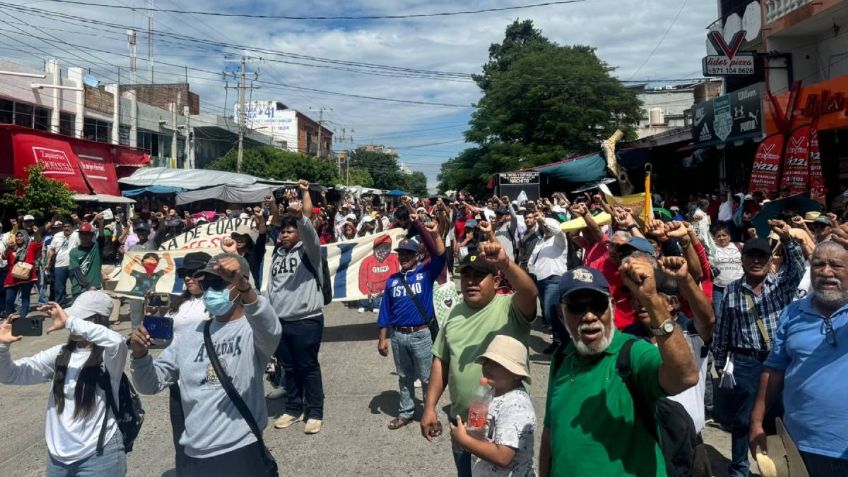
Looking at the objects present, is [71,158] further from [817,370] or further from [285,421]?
[817,370]

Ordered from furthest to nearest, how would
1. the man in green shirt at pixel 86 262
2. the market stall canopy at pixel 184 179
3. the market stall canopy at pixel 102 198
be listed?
the market stall canopy at pixel 184 179 < the market stall canopy at pixel 102 198 < the man in green shirt at pixel 86 262

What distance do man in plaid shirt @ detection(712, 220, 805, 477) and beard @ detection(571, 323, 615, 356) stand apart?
2.23 m

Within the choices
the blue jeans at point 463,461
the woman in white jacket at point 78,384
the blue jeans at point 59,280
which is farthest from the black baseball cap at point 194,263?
the blue jeans at point 59,280

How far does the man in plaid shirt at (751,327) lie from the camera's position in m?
4.05

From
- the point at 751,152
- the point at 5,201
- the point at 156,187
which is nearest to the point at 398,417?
the point at 751,152

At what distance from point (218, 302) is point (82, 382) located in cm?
84

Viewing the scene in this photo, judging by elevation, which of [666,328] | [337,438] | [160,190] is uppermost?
[160,190]

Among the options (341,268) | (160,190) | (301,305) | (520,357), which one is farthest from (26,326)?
(160,190)

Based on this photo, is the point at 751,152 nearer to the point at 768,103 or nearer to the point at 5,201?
the point at 768,103

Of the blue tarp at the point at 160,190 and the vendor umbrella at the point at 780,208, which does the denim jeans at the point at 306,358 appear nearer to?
the vendor umbrella at the point at 780,208

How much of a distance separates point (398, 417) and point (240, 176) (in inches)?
978

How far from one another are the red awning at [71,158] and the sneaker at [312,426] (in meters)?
19.2

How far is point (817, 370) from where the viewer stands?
2.84 meters

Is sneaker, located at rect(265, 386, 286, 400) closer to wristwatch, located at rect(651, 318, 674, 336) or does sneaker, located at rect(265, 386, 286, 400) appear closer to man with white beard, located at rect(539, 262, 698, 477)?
man with white beard, located at rect(539, 262, 698, 477)
